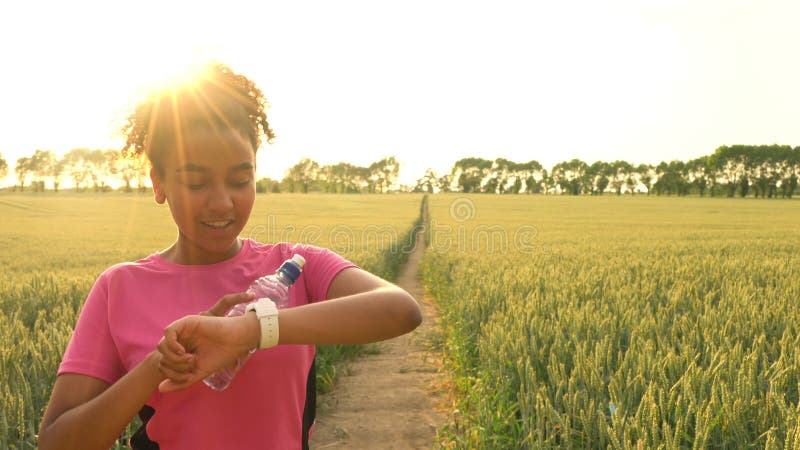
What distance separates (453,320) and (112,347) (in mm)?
5399

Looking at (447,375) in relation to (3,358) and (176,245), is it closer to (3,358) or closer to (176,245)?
(3,358)

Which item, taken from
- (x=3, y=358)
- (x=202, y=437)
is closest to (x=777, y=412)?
(x=202, y=437)

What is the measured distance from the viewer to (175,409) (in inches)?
57.9

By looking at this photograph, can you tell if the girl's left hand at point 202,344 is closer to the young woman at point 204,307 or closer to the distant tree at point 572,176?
the young woman at point 204,307

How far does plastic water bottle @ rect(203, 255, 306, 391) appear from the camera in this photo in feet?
4.54

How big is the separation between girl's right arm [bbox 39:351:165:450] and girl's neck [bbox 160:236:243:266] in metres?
0.39

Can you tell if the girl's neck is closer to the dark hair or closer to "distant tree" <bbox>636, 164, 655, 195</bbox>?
the dark hair

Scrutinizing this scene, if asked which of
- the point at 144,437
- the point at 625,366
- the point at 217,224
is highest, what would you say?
the point at 217,224

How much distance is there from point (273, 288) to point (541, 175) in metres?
126

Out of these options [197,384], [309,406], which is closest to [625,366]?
[309,406]

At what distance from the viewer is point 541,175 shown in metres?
123

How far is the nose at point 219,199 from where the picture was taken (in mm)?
1492

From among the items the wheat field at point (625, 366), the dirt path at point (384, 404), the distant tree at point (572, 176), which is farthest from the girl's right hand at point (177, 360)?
the distant tree at point (572, 176)

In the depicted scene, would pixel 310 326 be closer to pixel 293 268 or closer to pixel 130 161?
pixel 293 268
